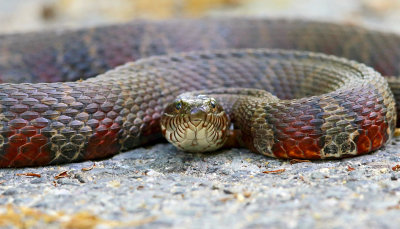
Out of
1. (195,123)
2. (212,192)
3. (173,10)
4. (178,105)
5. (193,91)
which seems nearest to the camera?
(212,192)

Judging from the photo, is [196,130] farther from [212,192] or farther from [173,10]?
[173,10]

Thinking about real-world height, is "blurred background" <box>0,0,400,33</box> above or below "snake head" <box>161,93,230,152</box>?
above

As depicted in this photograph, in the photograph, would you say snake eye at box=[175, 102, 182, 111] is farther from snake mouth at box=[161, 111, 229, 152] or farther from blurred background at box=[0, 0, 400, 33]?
blurred background at box=[0, 0, 400, 33]

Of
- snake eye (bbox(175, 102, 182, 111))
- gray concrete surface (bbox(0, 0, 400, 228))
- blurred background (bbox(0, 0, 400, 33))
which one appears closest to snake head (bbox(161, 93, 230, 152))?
snake eye (bbox(175, 102, 182, 111))

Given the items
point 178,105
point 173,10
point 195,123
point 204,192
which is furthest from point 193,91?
point 173,10

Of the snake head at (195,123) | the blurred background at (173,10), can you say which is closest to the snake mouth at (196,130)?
the snake head at (195,123)

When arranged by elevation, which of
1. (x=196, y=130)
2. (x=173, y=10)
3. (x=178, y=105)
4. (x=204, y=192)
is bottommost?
(x=204, y=192)

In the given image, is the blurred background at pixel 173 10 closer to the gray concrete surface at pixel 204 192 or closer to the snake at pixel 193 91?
the snake at pixel 193 91
